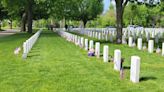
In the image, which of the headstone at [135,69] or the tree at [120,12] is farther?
the tree at [120,12]

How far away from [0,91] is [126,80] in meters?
3.96

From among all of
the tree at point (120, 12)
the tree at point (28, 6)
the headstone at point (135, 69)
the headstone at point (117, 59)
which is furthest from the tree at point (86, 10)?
the headstone at point (135, 69)

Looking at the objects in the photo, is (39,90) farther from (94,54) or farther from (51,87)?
(94,54)

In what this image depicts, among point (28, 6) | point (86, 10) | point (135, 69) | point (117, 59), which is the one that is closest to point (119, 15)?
point (117, 59)

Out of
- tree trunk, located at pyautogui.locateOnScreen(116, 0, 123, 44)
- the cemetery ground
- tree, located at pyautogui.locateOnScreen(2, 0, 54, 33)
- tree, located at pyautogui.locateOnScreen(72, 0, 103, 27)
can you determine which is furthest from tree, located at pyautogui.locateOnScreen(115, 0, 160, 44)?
tree, located at pyautogui.locateOnScreen(72, 0, 103, 27)

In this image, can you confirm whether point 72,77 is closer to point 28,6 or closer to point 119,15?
point 119,15

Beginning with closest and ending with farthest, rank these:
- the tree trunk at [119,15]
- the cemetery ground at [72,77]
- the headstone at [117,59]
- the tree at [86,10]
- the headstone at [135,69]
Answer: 1. the cemetery ground at [72,77]
2. the headstone at [135,69]
3. the headstone at [117,59]
4. the tree trunk at [119,15]
5. the tree at [86,10]

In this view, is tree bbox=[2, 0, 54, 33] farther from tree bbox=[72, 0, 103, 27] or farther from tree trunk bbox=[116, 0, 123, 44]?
tree trunk bbox=[116, 0, 123, 44]

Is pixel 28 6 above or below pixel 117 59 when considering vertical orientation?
above

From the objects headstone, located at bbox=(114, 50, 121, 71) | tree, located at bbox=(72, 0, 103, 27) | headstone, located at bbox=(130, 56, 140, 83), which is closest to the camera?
headstone, located at bbox=(130, 56, 140, 83)

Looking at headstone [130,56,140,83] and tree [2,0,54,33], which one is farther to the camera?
tree [2,0,54,33]

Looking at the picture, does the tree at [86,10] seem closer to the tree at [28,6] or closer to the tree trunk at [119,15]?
the tree at [28,6]

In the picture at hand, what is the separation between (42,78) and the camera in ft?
44.0

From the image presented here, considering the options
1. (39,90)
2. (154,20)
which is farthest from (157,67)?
(154,20)
